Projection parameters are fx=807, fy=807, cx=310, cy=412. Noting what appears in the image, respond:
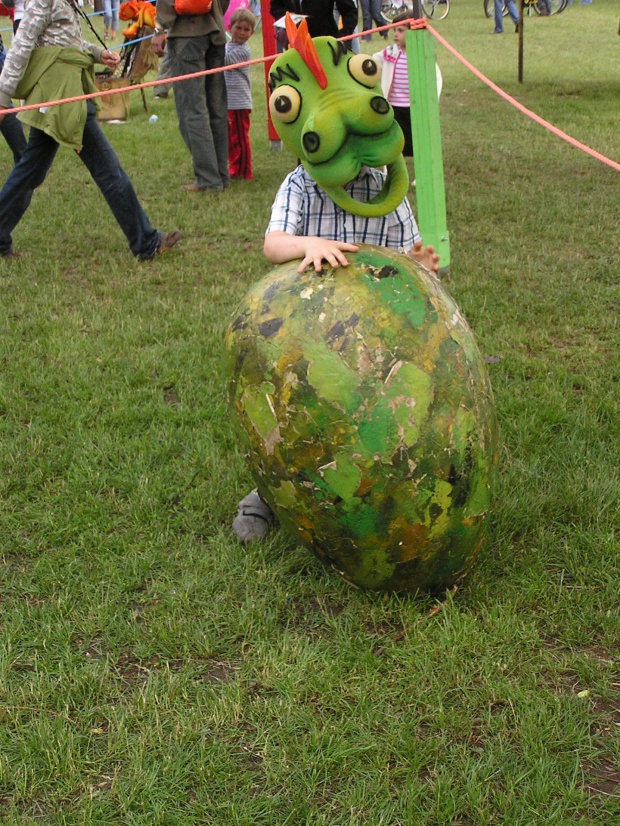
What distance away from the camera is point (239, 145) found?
8352mm

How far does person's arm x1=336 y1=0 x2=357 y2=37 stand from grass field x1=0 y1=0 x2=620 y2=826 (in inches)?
123

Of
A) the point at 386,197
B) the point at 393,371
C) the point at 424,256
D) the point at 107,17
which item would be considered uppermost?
the point at 107,17

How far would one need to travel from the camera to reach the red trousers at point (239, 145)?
27.2 ft

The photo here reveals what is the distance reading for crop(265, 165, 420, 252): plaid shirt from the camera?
281 centimetres

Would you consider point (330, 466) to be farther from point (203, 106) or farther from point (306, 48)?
point (203, 106)

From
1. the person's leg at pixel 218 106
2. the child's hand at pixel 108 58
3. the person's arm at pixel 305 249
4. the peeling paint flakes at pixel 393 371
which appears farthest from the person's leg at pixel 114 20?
the peeling paint flakes at pixel 393 371

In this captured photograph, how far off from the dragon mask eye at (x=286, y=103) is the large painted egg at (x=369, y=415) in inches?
18.8

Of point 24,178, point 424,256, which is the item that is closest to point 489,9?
point 24,178

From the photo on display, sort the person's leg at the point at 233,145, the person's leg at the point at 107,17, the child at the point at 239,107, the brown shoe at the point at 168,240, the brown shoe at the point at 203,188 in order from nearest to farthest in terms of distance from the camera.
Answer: the brown shoe at the point at 168,240 < the brown shoe at the point at 203,188 < the child at the point at 239,107 < the person's leg at the point at 233,145 < the person's leg at the point at 107,17

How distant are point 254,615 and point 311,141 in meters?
1.54

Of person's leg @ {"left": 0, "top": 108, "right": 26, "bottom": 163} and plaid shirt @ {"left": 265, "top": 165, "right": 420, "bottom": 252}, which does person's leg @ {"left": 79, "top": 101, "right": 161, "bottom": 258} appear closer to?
person's leg @ {"left": 0, "top": 108, "right": 26, "bottom": 163}

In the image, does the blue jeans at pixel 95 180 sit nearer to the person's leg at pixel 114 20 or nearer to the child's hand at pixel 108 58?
the child's hand at pixel 108 58

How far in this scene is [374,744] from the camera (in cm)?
222

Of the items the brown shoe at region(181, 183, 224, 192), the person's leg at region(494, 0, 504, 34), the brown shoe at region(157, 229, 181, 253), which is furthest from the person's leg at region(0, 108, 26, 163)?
the person's leg at region(494, 0, 504, 34)
